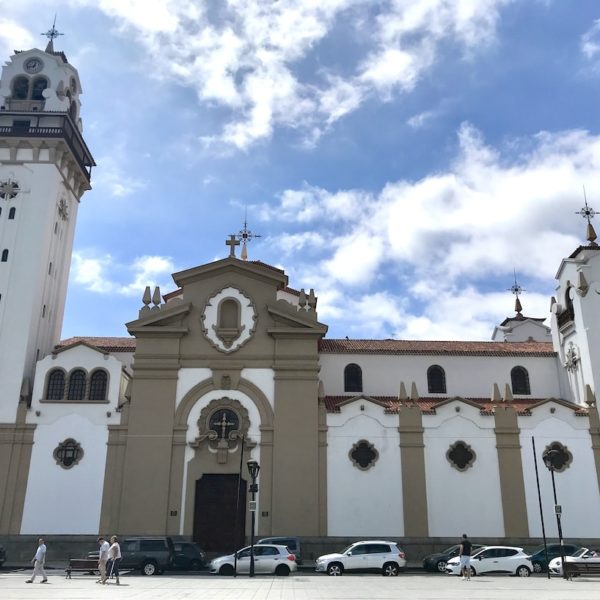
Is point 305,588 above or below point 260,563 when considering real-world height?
below

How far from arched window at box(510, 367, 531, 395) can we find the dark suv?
2356 cm

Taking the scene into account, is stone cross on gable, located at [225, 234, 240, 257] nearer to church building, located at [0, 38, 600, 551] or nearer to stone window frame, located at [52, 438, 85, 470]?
church building, located at [0, 38, 600, 551]

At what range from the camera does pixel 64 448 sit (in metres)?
34.1

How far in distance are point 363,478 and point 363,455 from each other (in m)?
1.26

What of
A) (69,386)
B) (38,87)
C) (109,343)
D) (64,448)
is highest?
(38,87)

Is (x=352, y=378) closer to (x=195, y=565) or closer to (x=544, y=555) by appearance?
(x=544, y=555)

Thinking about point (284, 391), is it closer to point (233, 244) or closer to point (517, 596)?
point (233, 244)

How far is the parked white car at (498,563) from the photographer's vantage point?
27203 mm

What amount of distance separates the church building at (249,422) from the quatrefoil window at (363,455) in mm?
94

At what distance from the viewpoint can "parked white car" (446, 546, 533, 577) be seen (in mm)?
27203

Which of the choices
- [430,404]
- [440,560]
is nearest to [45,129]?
[430,404]

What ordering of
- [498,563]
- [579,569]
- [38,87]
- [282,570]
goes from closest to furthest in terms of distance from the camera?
1. [579,569]
2. [282,570]
3. [498,563]
4. [38,87]

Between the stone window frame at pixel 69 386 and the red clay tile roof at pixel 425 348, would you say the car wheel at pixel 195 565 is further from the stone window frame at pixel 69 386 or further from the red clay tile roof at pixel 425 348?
the red clay tile roof at pixel 425 348

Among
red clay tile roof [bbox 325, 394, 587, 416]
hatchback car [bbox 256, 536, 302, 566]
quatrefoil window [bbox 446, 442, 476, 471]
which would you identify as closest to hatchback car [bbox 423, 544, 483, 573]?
quatrefoil window [bbox 446, 442, 476, 471]
